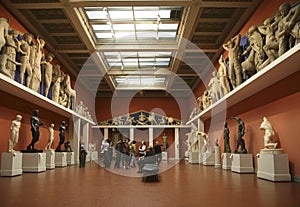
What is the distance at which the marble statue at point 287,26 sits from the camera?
7.29 meters

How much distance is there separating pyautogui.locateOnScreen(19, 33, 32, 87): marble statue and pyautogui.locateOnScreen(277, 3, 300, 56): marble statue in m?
9.20

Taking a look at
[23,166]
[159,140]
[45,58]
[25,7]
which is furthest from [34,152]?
[159,140]

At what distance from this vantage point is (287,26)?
24.8ft

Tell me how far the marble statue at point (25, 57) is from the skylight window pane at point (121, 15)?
3772mm

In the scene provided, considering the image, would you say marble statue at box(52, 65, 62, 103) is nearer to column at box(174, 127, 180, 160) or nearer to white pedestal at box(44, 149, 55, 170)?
white pedestal at box(44, 149, 55, 170)

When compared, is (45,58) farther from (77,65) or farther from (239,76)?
(239,76)

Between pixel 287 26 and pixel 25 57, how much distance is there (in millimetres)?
9568

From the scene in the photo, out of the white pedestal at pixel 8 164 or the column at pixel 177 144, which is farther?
the column at pixel 177 144

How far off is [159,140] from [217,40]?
15286 millimetres

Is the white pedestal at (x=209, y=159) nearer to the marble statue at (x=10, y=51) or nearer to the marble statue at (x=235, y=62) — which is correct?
the marble statue at (x=235, y=62)

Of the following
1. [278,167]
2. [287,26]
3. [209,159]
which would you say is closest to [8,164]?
[278,167]

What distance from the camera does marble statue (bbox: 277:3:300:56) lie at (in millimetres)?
7289

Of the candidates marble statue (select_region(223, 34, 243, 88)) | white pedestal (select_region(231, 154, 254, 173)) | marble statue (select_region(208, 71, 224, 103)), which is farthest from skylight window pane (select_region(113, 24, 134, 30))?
white pedestal (select_region(231, 154, 254, 173))

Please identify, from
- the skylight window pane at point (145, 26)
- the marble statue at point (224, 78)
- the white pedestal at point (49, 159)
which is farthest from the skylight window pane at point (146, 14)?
the white pedestal at point (49, 159)
